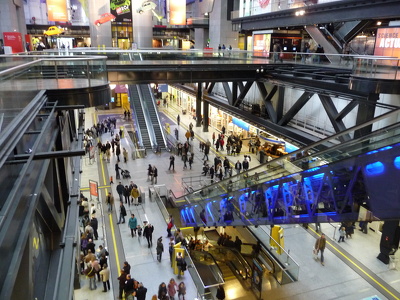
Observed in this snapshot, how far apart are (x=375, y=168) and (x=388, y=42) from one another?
14.1m

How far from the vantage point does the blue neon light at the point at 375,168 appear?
5.82 metres

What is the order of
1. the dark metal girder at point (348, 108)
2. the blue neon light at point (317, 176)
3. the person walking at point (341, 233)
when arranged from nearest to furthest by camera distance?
the blue neon light at point (317, 176), the dark metal girder at point (348, 108), the person walking at point (341, 233)

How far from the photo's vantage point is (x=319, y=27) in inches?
999

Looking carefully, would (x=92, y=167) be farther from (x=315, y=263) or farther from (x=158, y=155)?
(x=315, y=263)

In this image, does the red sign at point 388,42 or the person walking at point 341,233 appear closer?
the person walking at point 341,233

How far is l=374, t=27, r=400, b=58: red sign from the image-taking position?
1649cm

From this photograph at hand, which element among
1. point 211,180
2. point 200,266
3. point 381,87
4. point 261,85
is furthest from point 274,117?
point 200,266

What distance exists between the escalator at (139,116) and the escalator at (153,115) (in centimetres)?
57

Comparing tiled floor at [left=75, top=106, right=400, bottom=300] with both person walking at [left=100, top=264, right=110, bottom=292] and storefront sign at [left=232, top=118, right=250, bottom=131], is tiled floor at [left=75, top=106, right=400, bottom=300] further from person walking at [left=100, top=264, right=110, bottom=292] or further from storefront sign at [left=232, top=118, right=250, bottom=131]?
storefront sign at [left=232, top=118, right=250, bottom=131]

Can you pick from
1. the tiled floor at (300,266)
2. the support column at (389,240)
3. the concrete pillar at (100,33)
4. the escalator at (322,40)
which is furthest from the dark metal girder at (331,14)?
the concrete pillar at (100,33)

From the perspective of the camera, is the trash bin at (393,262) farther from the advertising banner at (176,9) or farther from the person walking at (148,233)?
the advertising banner at (176,9)

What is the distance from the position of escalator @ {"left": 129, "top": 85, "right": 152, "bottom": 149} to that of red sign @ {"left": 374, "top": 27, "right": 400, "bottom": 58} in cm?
1658

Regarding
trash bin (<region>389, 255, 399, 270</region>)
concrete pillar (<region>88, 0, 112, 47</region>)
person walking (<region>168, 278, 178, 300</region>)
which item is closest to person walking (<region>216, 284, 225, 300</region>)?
person walking (<region>168, 278, 178, 300</region>)

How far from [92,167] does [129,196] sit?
5613 mm
